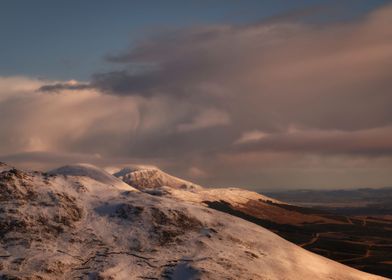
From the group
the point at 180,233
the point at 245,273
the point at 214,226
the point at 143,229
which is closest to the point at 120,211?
the point at 143,229

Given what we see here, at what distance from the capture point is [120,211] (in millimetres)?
78562

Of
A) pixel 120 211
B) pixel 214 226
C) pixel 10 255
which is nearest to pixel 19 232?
pixel 10 255

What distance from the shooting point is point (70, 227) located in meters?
72.4

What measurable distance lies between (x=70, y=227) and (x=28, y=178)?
1506cm

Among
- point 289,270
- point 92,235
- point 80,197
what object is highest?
point 80,197

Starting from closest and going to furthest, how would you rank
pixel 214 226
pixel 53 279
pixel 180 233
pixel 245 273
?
pixel 53 279 < pixel 245 273 < pixel 180 233 < pixel 214 226

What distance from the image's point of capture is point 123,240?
70.8 meters

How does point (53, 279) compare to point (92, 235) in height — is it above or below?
below

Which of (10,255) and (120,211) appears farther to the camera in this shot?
(120,211)

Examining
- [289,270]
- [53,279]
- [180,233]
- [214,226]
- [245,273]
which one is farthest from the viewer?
[214,226]

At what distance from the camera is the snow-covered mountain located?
62562 millimetres

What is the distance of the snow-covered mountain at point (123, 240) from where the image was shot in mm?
62562

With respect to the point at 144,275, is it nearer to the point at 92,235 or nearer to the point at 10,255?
the point at 92,235

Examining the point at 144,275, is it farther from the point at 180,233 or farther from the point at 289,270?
the point at 289,270
